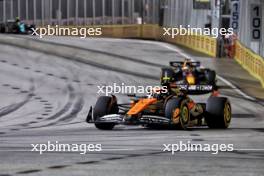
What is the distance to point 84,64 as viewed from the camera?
39.0 metres

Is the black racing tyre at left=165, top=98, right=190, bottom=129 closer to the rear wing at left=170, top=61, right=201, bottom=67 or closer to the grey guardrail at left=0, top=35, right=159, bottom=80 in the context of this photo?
the rear wing at left=170, top=61, right=201, bottom=67

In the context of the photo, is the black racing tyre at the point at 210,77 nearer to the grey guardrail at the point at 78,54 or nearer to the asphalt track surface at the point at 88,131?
the asphalt track surface at the point at 88,131

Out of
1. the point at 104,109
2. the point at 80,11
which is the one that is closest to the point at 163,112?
the point at 104,109

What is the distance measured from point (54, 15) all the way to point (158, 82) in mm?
36543

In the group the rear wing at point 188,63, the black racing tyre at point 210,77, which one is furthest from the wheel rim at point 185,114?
the rear wing at point 188,63

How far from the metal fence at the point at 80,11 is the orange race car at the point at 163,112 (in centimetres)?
5114

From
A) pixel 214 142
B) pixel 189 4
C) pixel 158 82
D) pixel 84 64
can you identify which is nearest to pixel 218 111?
pixel 214 142

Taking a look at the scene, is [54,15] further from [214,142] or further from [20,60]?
[214,142]

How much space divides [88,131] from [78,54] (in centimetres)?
2654

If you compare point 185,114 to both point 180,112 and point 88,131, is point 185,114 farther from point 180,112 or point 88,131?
point 88,131

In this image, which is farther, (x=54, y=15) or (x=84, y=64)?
(x=54, y=15)

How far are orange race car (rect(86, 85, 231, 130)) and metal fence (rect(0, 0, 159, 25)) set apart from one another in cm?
5114

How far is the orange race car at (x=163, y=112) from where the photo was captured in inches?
647

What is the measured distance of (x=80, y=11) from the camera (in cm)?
6969
